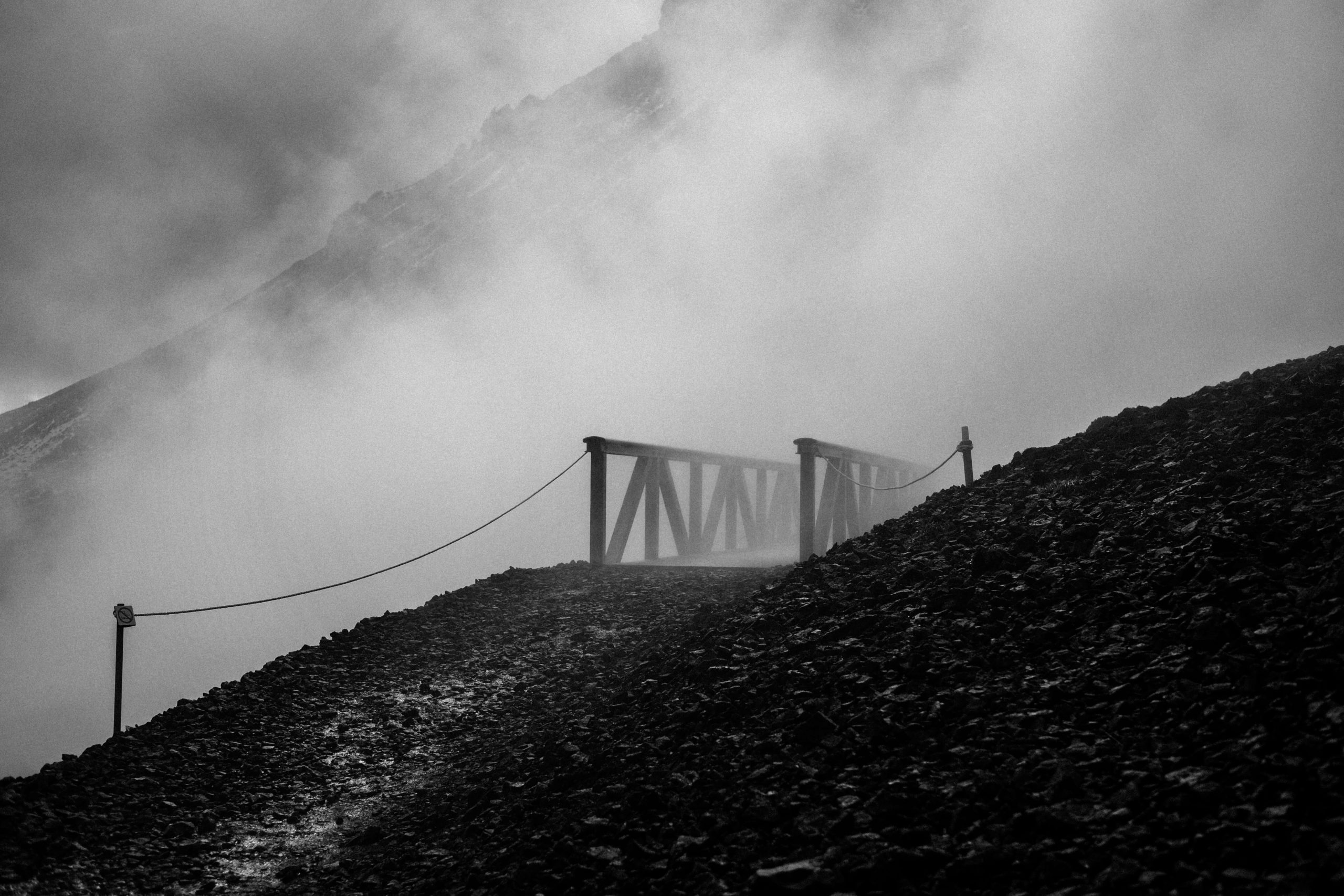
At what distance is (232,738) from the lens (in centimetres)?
489

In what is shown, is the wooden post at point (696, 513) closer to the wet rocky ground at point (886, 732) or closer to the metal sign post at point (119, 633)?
the wet rocky ground at point (886, 732)

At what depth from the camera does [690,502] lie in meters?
11.0

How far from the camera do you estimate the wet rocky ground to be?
2393 millimetres

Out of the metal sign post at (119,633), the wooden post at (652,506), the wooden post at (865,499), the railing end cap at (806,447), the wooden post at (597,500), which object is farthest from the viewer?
the wooden post at (865,499)

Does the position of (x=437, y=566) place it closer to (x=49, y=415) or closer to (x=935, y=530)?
(x=935, y=530)

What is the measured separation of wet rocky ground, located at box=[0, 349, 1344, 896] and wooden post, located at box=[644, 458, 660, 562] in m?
3.36

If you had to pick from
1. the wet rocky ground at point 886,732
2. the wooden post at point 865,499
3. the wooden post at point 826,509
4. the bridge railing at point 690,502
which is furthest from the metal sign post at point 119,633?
the wooden post at point 865,499

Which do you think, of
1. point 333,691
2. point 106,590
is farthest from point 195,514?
point 333,691

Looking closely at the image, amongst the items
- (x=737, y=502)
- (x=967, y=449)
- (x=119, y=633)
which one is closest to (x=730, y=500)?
(x=737, y=502)

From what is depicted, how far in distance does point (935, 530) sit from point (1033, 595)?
1529mm

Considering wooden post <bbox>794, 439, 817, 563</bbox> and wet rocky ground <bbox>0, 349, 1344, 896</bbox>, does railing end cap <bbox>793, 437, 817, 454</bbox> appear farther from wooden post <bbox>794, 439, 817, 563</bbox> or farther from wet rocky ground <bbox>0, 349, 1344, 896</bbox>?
wet rocky ground <bbox>0, 349, 1344, 896</bbox>

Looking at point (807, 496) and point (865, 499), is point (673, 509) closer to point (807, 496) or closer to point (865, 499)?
point (807, 496)

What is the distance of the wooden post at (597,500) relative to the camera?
28.2ft

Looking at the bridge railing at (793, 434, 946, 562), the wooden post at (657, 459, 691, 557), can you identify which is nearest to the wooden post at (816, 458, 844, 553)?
the bridge railing at (793, 434, 946, 562)
